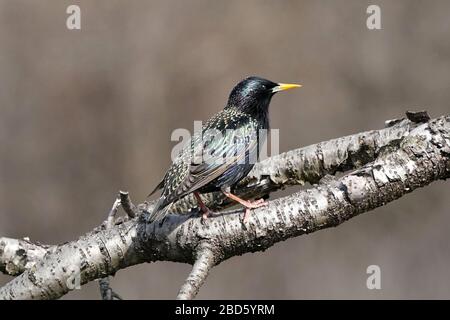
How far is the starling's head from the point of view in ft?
16.0

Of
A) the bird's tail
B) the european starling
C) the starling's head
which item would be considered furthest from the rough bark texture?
the starling's head

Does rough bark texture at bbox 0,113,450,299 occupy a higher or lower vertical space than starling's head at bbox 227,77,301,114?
lower

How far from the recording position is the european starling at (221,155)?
13.7ft

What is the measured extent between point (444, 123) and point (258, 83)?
57.1 inches

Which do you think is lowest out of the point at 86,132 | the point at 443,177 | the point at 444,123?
the point at 86,132

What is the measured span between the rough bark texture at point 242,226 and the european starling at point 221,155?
16cm

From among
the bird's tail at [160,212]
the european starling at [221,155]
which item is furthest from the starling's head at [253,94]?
the bird's tail at [160,212]

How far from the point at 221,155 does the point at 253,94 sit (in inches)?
26.0

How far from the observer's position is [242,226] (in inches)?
144

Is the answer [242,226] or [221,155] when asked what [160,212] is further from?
[221,155]

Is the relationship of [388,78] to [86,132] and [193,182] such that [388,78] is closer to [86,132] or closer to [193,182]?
[86,132]

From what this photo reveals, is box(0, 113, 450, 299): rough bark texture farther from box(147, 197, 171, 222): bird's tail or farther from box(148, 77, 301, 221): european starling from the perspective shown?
box(148, 77, 301, 221): european starling
